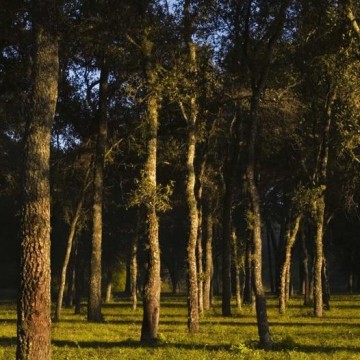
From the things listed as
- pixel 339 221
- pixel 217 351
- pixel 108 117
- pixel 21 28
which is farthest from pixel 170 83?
pixel 339 221

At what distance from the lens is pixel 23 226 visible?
1077 cm

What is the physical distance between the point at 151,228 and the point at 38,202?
870 centimetres

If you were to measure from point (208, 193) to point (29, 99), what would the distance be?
28.0 meters

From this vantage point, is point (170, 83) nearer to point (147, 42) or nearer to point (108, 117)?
point (147, 42)

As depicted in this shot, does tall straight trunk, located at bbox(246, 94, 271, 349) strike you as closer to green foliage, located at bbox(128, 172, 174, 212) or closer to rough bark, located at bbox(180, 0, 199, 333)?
green foliage, located at bbox(128, 172, 174, 212)

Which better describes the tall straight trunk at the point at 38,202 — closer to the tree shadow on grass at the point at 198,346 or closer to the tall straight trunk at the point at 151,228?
the tree shadow on grass at the point at 198,346

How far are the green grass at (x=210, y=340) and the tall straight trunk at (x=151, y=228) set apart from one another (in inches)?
21.5

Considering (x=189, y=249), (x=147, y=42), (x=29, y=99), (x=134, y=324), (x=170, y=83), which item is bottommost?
(x=134, y=324)

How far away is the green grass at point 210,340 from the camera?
49.6ft

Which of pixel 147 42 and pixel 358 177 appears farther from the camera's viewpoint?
pixel 358 177

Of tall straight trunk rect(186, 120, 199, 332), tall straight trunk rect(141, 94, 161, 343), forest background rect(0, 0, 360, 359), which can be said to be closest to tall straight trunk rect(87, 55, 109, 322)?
forest background rect(0, 0, 360, 359)

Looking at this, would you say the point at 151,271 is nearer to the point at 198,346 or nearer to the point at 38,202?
the point at 198,346

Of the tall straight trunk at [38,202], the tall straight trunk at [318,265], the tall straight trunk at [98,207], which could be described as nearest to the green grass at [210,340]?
the tall straight trunk at [318,265]

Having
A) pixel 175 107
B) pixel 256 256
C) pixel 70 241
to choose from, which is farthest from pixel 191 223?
pixel 70 241
